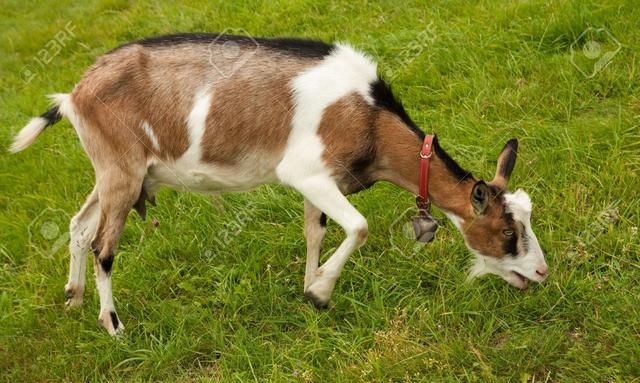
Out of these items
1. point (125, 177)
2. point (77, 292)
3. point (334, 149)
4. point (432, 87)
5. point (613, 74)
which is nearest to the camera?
point (334, 149)

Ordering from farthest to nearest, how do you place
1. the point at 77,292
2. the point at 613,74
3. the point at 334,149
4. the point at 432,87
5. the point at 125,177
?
the point at 432,87 → the point at 613,74 → the point at 77,292 → the point at 125,177 → the point at 334,149

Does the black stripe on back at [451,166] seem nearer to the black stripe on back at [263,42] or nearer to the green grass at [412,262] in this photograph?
the green grass at [412,262]

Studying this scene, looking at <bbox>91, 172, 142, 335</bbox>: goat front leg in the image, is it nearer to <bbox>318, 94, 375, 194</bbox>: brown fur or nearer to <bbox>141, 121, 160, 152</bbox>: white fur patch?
<bbox>141, 121, 160, 152</bbox>: white fur patch

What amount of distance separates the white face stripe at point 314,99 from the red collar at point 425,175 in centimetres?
40

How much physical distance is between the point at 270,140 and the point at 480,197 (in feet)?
3.77

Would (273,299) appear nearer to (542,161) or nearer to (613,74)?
(542,161)

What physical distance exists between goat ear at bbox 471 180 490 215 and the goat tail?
232cm

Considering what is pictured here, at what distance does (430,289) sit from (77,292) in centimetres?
212

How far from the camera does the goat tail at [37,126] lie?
13.8 ft

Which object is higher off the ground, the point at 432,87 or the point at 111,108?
the point at 111,108

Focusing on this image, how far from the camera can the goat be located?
12.4 feet

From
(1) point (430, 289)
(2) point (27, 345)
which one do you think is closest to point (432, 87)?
(1) point (430, 289)

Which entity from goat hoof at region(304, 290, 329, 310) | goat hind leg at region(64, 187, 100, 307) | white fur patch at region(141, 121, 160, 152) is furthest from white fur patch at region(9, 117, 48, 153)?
goat hoof at region(304, 290, 329, 310)

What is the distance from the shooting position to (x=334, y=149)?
3809 mm
